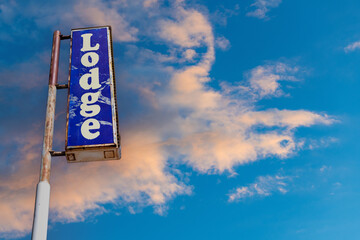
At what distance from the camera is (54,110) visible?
27.7 ft

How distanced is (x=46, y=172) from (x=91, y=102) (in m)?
2.42

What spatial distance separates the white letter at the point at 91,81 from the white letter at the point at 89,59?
35 centimetres

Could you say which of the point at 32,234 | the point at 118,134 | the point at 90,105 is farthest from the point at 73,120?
the point at 32,234

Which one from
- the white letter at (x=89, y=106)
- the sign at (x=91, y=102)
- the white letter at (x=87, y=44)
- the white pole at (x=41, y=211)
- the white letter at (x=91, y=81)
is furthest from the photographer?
the white letter at (x=87, y=44)

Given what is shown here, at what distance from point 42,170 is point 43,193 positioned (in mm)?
573

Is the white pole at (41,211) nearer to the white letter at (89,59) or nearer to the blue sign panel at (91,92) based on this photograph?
the blue sign panel at (91,92)

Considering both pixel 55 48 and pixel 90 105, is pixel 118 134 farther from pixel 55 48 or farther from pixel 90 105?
pixel 55 48

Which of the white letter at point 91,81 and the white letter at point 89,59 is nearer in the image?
the white letter at point 91,81

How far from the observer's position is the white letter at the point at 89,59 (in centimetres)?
1012

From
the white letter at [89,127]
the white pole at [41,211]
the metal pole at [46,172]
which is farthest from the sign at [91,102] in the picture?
the white pole at [41,211]

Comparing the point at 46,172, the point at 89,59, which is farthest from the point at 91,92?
the point at 46,172

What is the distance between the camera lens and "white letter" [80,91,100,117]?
9039mm

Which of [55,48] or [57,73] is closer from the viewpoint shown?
[57,73]

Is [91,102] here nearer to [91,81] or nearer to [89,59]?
[91,81]
